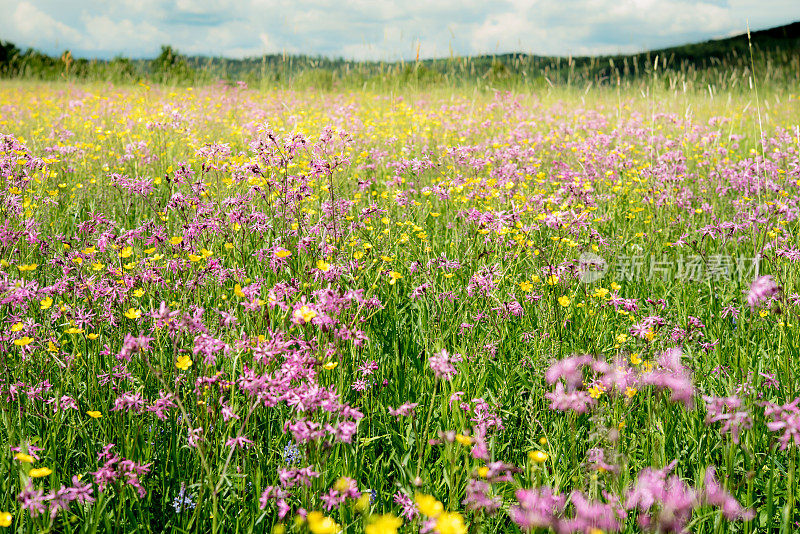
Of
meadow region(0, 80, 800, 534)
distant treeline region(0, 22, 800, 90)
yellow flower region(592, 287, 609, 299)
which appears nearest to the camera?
meadow region(0, 80, 800, 534)

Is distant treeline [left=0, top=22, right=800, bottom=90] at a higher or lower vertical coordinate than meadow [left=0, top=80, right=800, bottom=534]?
higher

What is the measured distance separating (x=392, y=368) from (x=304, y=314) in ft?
2.56

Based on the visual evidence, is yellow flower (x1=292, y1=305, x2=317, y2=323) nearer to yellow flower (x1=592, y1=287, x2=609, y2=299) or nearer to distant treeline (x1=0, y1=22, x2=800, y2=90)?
yellow flower (x1=592, y1=287, x2=609, y2=299)

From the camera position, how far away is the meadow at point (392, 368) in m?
1.39

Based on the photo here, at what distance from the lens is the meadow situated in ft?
4.57

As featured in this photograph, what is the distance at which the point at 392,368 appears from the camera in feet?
7.16

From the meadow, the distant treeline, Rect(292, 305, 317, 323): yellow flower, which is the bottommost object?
the meadow

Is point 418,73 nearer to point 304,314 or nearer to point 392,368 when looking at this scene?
point 392,368

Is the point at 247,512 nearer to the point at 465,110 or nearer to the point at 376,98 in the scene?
the point at 465,110

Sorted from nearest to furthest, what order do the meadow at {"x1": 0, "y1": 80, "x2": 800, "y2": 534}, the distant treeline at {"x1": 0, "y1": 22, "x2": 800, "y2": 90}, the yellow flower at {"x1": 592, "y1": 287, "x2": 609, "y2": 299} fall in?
the meadow at {"x1": 0, "y1": 80, "x2": 800, "y2": 534} → the yellow flower at {"x1": 592, "y1": 287, "x2": 609, "y2": 299} → the distant treeline at {"x1": 0, "y1": 22, "x2": 800, "y2": 90}

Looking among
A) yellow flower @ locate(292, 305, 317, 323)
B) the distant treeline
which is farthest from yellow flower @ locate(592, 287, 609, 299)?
the distant treeline

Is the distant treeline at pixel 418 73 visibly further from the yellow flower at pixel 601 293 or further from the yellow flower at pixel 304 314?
the yellow flower at pixel 304 314

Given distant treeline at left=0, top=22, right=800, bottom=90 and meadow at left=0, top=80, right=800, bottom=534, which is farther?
distant treeline at left=0, top=22, right=800, bottom=90

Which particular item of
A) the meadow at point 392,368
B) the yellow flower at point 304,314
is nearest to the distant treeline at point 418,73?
the meadow at point 392,368
